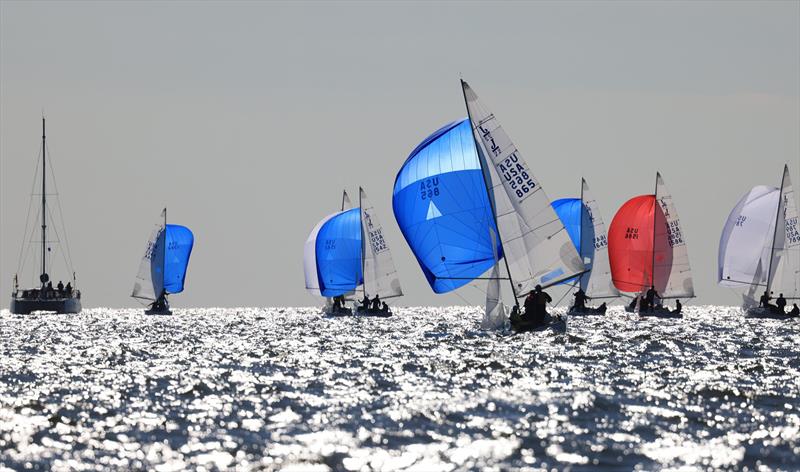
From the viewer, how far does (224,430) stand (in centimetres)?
1727

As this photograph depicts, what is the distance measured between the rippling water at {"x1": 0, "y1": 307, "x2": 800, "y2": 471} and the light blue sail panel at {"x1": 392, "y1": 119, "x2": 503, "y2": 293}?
3.59 meters

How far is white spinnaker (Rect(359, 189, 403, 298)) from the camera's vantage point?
61.3 metres

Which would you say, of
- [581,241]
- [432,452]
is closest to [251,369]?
[432,452]

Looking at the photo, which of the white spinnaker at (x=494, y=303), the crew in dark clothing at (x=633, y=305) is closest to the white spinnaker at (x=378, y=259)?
the crew in dark clothing at (x=633, y=305)

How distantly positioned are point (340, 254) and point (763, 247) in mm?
20819

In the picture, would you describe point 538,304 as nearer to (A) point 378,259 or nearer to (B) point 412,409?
(B) point 412,409

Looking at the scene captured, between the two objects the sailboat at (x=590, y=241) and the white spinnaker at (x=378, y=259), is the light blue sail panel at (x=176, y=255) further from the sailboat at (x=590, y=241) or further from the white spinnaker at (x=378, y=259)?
the sailboat at (x=590, y=241)

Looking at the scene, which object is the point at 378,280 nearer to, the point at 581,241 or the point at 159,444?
the point at 581,241

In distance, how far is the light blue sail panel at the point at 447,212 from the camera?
121 ft

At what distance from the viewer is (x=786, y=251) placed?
5716cm

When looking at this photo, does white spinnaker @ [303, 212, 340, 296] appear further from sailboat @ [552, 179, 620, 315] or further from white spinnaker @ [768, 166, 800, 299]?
white spinnaker @ [768, 166, 800, 299]

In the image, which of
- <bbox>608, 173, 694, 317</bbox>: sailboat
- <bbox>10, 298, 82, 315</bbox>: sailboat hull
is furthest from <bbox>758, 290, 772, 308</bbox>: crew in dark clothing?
<bbox>10, 298, 82, 315</bbox>: sailboat hull

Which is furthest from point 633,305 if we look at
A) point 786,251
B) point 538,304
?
point 538,304

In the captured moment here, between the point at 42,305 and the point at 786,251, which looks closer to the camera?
the point at 786,251
